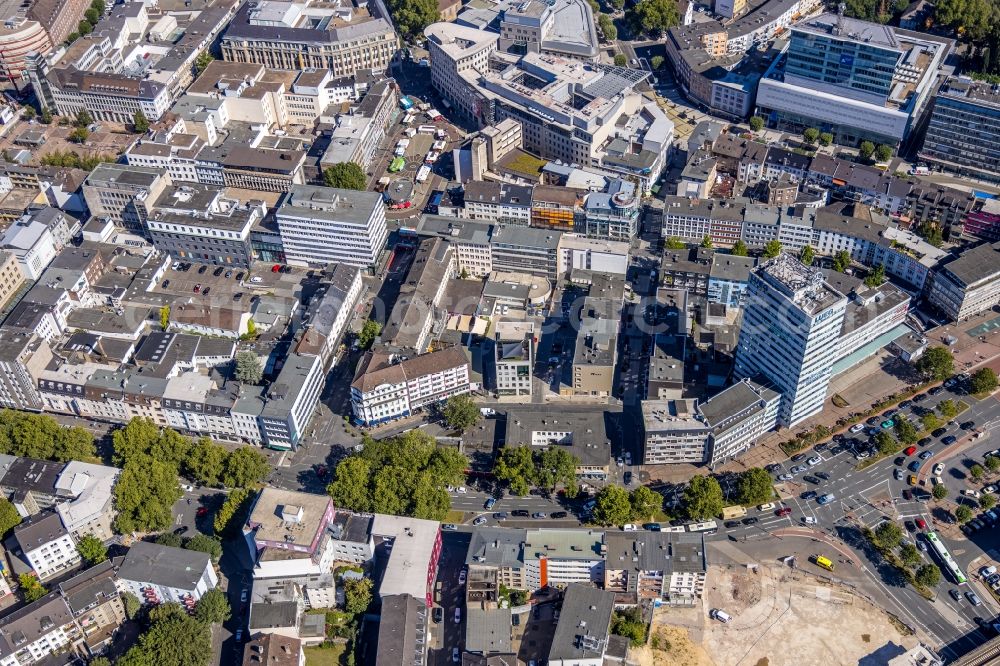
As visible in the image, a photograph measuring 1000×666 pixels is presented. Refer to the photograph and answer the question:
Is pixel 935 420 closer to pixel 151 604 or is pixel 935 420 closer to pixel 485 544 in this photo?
pixel 485 544

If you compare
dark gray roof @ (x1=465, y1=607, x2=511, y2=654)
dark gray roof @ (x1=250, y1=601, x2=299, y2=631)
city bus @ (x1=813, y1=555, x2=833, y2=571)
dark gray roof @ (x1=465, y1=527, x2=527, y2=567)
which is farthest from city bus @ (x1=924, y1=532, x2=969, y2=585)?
dark gray roof @ (x1=250, y1=601, x2=299, y2=631)

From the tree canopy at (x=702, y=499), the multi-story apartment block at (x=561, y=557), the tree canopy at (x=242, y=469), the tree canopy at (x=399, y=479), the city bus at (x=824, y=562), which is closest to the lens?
the multi-story apartment block at (x=561, y=557)

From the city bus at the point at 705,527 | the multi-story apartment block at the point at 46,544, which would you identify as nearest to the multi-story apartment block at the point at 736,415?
the city bus at the point at 705,527

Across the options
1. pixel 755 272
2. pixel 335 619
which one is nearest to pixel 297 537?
pixel 335 619

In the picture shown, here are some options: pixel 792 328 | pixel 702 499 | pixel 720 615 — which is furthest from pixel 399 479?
pixel 792 328

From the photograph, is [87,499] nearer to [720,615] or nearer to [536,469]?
[536,469]

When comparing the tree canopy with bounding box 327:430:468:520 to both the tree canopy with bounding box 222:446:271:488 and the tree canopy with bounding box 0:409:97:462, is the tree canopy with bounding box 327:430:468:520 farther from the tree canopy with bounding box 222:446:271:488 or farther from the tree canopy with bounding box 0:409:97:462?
the tree canopy with bounding box 0:409:97:462

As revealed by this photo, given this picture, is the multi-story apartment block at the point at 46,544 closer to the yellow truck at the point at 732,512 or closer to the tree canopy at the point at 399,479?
the tree canopy at the point at 399,479
